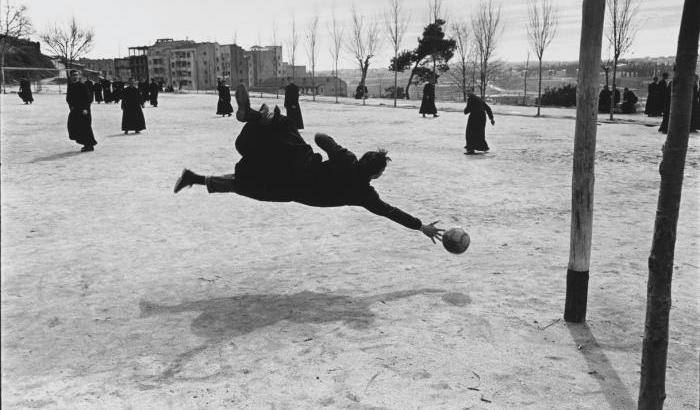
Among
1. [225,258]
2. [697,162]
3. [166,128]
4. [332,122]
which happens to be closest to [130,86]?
[166,128]

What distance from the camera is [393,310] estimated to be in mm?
4578

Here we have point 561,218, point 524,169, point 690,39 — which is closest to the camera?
point 690,39

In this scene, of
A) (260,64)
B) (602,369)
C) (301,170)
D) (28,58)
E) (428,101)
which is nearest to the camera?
(602,369)

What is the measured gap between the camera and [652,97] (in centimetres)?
2275

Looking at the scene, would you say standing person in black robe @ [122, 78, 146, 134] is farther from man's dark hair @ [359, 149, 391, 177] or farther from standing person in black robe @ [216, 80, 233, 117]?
man's dark hair @ [359, 149, 391, 177]

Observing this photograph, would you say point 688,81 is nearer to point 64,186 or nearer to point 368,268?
point 368,268

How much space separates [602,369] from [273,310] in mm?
2278

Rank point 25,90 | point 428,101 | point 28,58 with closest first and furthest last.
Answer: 1. point 428,101
2. point 25,90
3. point 28,58

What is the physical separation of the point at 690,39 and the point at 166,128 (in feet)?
60.5

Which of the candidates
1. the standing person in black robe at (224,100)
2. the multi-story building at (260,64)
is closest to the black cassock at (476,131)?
the standing person in black robe at (224,100)

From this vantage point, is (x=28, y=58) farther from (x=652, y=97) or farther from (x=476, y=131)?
(x=476, y=131)

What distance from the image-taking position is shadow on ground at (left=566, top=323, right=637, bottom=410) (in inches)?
131

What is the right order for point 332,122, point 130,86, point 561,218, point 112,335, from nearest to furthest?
point 112,335 < point 561,218 < point 130,86 < point 332,122

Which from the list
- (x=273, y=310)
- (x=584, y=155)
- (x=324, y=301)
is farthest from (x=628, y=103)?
(x=273, y=310)
